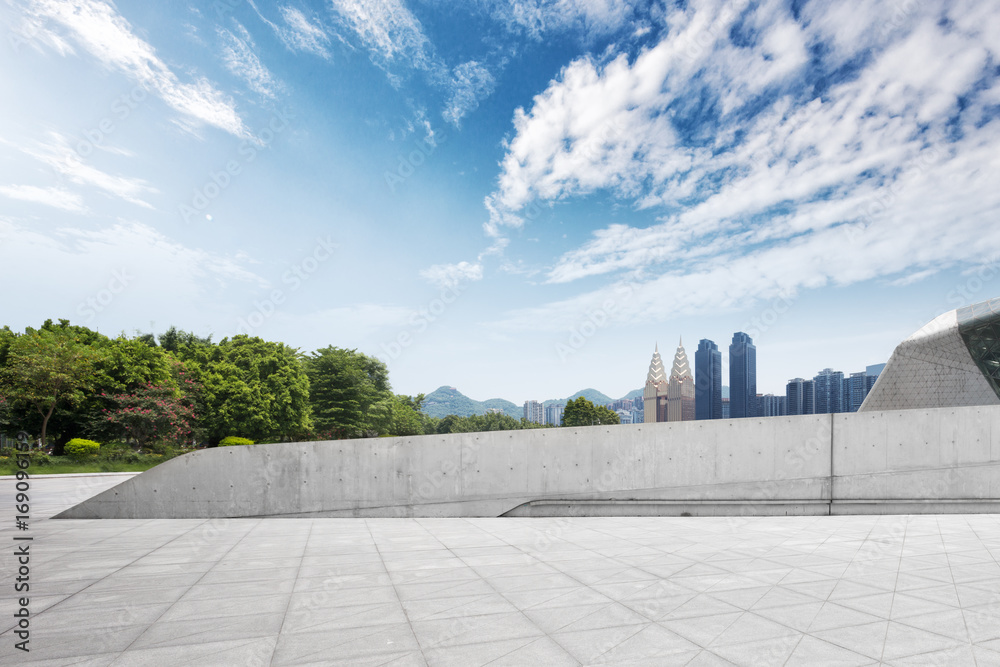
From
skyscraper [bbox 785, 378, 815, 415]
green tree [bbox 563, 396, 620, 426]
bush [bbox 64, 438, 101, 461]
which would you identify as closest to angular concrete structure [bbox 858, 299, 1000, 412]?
bush [bbox 64, 438, 101, 461]

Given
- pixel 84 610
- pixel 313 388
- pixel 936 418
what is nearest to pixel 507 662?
pixel 84 610

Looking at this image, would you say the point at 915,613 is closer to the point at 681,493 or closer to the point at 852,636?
the point at 852,636

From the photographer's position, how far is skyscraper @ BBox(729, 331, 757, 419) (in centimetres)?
17388

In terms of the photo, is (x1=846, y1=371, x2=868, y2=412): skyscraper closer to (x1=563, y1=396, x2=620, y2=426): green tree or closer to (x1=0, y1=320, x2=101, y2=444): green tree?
(x1=563, y1=396, x2=620, y2=426): green tree

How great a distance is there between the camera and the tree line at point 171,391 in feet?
94.1

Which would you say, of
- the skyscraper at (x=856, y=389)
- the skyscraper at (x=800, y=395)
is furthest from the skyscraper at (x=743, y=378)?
the skyscraper at (x=856, y=389)

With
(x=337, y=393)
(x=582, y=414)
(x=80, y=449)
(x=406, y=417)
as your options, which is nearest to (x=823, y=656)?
(x=80, y=449)

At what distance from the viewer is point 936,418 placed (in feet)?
35.4

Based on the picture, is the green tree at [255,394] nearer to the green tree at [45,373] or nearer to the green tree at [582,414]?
the green tree at [45,373]

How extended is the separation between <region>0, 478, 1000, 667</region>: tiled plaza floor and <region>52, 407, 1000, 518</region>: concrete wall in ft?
6.86

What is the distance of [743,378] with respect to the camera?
7106 inches

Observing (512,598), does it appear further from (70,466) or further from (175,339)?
(175,339)

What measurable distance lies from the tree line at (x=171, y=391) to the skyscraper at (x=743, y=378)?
158311 mm

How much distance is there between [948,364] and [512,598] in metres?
41.3
